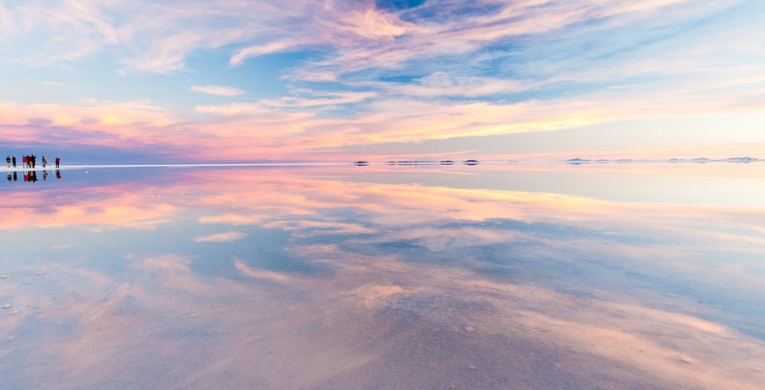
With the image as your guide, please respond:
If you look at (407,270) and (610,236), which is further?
Answer: (610,236)

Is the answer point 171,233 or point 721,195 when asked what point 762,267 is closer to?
point 171,233

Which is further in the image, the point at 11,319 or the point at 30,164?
the point at 30,164

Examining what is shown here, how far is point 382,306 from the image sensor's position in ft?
14.1

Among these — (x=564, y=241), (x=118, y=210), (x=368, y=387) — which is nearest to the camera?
(x=368, y=387)

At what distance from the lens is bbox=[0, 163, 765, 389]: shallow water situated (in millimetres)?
3043

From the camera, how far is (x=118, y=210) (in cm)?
1115

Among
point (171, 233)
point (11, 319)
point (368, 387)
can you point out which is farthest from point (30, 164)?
point (368, 387)

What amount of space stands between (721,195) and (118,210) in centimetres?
2163

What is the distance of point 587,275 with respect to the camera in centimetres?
536

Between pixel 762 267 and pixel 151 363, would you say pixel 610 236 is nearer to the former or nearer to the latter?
pixel 762 267

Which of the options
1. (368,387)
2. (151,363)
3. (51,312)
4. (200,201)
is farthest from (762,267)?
(200,201)

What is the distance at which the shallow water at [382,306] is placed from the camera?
3.04m

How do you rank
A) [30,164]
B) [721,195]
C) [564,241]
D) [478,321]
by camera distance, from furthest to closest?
[30,164], [721,195], [564,241], [478,321]

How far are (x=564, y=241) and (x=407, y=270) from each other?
3679mm
